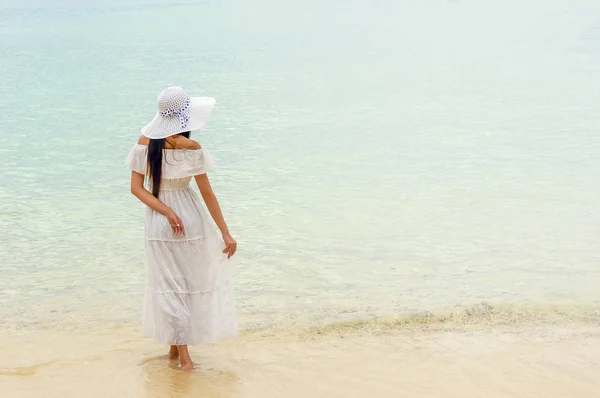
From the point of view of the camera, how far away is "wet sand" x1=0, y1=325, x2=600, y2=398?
4379mm

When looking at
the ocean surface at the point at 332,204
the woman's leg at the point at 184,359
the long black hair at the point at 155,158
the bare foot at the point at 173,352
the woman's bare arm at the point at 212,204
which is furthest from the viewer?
the ocean surface at the point at 332,204

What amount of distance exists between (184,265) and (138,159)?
0.57 m

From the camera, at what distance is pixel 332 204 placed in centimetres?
855

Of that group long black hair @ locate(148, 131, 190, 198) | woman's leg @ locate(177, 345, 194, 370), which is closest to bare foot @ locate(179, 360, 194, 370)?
woman's leg @ locate(177, 345, 194, 370)

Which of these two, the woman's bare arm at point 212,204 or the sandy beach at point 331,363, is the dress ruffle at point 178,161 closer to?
the woman's bare arm at point 212,204

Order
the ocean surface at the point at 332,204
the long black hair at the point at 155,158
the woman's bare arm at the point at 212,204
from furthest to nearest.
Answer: the ocean surface at the point at 332,204 < the woman's bare arm at the point at 212,204 < the long black hair at the point at 155,158

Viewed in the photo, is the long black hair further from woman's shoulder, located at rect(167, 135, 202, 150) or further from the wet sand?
the wet sand

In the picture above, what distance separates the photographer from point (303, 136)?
460 inches

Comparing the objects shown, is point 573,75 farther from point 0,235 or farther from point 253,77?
point 0,235

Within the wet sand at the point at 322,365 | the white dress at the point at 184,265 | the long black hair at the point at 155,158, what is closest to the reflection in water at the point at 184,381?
the wet sand at the point at 322,365

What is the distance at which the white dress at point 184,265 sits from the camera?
4.37 meters

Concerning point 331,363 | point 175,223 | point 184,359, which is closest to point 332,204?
point 331,363

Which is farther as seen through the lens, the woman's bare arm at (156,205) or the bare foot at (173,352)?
the bare foot at (173,352)

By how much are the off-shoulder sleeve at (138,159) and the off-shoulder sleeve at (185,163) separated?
0.11 meters
